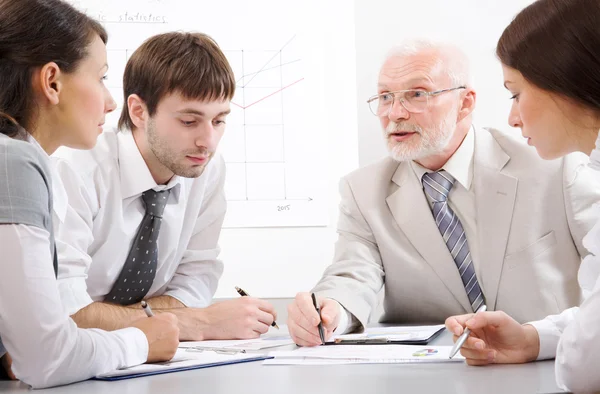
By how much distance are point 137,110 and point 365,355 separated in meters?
1.26

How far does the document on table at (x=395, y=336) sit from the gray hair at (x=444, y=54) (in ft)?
3.26

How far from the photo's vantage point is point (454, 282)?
2.14m

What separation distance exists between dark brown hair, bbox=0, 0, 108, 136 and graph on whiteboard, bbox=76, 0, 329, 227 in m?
1.54

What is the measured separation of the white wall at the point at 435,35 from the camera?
3.00 metres

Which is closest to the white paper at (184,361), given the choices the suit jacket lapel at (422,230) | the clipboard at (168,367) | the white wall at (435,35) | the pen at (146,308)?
the clipboard at (168,367)

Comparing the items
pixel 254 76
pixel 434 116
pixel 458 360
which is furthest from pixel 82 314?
pixel 254 76

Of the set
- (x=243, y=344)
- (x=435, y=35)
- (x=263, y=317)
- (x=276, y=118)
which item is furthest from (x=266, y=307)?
(x=435, y=35)

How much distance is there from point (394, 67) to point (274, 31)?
0.80 meters

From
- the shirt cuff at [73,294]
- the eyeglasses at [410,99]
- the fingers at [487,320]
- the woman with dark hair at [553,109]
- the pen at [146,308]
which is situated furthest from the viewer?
the eyeglasses at [410,99]

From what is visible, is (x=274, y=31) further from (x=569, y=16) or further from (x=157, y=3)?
(x=569, y=16)

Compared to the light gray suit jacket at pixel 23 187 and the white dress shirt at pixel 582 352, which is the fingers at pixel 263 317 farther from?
the white dress shirt at pixel 582 352

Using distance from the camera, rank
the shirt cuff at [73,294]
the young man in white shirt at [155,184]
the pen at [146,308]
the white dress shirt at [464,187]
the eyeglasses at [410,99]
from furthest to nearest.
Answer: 1. the eyeglasses at [410,99]
2. the white dress shirt at [464,187]
3. the young man in white shirt at [155,184]
4. the shirt cuff at [73,294]
5. the pen at [146,308]

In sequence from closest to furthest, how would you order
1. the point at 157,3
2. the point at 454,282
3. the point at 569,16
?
the point at 569,16, the point at 454,282, the point at 157,3

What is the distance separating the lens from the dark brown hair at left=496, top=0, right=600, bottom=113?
1.17 metres
